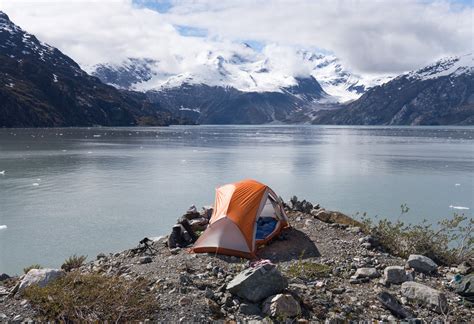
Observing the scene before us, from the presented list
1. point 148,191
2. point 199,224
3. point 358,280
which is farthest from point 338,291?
point 148,191

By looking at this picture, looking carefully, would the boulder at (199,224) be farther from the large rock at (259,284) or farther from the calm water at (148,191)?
the large rock at (259,284)

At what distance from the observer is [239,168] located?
45.8 meters

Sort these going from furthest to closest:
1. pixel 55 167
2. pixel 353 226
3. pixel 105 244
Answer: pixel 55 167, pixel 105 244, pixel 353 226

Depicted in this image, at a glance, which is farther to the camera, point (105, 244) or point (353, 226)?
point (105, 244)

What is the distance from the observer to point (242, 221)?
13898 mm

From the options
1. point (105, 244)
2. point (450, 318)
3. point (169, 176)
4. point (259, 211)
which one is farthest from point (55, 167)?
point (450, 318)

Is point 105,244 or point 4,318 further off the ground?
point 4,318

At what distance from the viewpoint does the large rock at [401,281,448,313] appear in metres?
9.77

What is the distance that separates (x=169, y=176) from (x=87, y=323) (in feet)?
105

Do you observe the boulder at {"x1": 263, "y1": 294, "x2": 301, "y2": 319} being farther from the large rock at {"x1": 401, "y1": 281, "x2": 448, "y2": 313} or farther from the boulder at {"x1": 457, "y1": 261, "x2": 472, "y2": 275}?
the boulder at {"x1": 457, "y1": 261, "x2": 472, "y2": 275}

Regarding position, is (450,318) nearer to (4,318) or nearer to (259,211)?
(259,211)

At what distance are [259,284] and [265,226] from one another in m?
5.21

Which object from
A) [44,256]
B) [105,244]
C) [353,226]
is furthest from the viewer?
[105,244]

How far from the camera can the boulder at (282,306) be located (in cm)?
910
